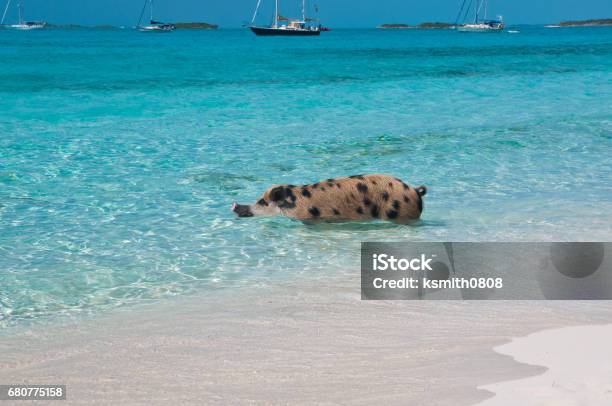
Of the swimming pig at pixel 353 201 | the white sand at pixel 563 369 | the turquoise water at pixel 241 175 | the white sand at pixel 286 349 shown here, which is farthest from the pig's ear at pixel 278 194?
the white sand at pixel 563 369

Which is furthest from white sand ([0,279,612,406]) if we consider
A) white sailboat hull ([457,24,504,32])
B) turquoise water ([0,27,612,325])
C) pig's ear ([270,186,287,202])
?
white sailboat hull ([457,24,504,32])

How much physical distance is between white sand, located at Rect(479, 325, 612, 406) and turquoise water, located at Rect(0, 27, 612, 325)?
213 centimetres

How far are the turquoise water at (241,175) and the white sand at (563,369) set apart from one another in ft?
6.97

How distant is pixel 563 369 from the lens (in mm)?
3996

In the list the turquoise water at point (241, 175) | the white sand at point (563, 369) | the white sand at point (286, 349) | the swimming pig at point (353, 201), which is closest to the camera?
the white sand at point (563, 369)

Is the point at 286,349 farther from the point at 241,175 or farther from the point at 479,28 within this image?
the point at 479,28

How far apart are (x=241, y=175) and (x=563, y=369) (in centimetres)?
742

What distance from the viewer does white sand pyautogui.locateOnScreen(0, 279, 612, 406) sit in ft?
13.2

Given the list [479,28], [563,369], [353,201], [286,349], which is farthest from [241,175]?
[479,28]

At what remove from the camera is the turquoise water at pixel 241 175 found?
6.67m

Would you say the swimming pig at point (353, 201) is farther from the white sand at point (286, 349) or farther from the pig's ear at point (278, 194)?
the white sand at point (286, 349)

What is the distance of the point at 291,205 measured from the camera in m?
7.78

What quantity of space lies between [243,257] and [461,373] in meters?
3.18

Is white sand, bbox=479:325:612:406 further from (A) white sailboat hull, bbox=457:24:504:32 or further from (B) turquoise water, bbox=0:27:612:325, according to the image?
(A) white sailboat hull, bbox=457:24:504:32
